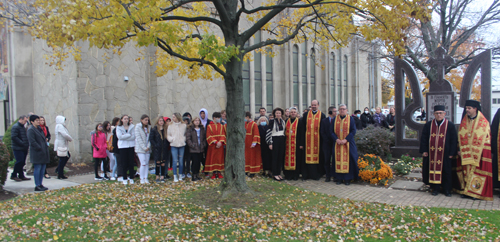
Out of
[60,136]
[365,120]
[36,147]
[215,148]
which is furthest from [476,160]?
[60,136]

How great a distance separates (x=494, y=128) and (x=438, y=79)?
4.84 m

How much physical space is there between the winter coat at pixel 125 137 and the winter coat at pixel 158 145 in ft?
1.53

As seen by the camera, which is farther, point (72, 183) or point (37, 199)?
point (72, 183)

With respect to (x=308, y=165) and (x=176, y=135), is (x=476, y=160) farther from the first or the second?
(x=176, y=135)

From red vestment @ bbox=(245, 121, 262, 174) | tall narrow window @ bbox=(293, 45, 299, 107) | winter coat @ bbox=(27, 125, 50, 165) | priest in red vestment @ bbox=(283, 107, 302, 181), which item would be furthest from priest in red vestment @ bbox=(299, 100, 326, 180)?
tall narrow window @ bbox=(293, 45, 299, 107)

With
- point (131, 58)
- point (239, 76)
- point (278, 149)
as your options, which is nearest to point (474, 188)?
point (278, 149)

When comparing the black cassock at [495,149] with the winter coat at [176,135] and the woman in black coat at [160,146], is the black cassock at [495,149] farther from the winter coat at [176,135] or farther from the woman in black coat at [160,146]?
the woman in black coat at [160,146]

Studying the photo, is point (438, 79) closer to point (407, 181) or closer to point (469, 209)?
point (407, 181)

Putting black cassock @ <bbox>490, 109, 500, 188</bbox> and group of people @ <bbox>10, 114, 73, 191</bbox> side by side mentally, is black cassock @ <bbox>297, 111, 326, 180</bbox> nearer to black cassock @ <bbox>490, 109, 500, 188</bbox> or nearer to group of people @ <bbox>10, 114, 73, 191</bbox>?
black cassock @ <bbox>490, 109, 500, 188</bbox>

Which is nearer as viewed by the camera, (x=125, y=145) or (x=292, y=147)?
(x=125, y=145)

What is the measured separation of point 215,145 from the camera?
9570mm

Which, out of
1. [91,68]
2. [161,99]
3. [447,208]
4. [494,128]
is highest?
[91,68]

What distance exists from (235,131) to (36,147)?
16.1 feet

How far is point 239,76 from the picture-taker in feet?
23.3
